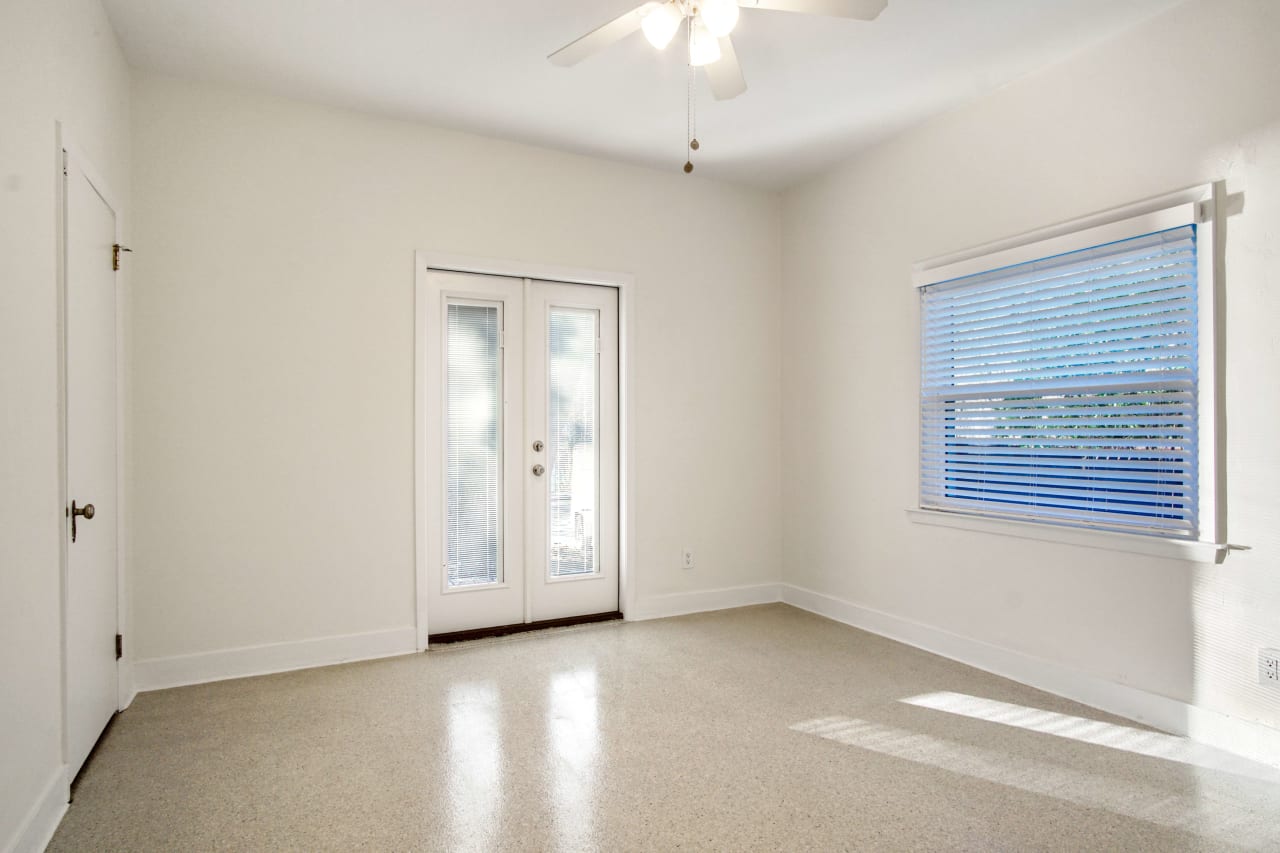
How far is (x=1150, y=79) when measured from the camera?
2770 millimetres

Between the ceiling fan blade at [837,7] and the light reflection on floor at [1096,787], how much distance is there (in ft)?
8.15

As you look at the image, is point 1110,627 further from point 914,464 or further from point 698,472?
point 698,472

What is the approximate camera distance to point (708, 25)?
2242 mm

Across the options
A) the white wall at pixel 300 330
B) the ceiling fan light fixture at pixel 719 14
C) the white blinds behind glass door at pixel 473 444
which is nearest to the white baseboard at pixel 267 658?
the white wall at pixel 300 330

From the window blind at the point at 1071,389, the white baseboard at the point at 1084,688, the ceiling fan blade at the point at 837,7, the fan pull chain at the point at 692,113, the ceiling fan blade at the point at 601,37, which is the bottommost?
the white baseboard at the point at 1084,688

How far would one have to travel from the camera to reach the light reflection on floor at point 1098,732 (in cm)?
243

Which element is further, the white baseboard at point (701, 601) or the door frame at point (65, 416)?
the white baseboard at point (701, 601)

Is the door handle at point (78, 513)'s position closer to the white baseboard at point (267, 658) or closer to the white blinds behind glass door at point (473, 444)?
the white baseboard at point (267, 658)

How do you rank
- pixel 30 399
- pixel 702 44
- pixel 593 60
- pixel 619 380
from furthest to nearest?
pixel 619 380, pixel 593 60, pixel 702 44, pixel 30 399

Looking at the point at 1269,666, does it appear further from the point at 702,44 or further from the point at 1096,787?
the point at 702,44

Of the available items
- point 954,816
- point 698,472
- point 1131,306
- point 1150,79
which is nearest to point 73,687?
point 954,816

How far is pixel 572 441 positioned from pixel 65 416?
2510 millimetres

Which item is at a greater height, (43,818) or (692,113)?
(692,113)

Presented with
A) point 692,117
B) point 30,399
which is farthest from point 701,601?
point 30,399
